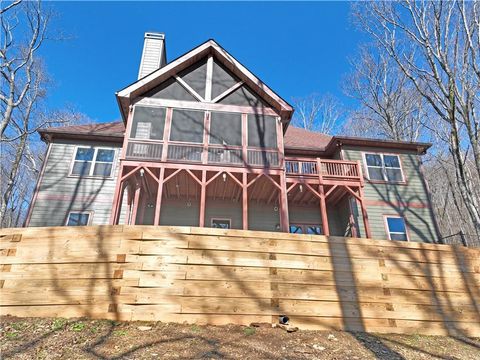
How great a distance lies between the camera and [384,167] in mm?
13133

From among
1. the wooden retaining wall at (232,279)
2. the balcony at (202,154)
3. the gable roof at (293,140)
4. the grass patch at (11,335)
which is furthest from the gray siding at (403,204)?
the grass patch at (11,335)

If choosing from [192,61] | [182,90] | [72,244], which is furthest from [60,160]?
[72,244]

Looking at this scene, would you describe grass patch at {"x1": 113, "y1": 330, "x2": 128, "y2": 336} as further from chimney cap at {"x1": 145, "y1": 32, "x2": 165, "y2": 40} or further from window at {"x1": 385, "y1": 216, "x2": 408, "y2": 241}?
chimney cap at {"x1": 145, "y1": 32, "x2": 165, "y2": 40}

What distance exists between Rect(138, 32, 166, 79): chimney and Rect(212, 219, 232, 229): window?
8.77 meters

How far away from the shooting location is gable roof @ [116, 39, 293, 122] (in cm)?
1082

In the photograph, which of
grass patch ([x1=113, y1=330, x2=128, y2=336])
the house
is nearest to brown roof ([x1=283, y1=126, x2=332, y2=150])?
the house

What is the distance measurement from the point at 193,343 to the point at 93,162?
10.6 m

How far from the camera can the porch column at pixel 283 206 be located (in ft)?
31.7

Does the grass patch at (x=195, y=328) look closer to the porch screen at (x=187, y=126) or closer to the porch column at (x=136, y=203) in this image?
the porch column at (x=136, y=203)

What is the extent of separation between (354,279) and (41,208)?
472 inches

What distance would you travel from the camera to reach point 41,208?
36.9ft

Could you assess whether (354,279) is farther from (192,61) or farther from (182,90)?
(192,61)

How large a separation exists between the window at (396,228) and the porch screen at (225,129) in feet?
24.6

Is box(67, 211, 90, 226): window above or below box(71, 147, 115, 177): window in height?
below
